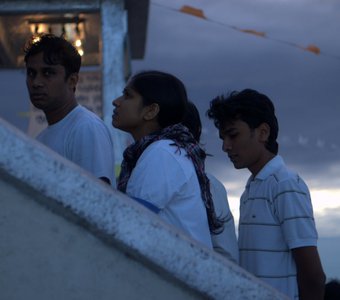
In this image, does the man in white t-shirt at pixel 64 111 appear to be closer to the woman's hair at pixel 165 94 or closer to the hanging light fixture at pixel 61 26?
the woman's hair at pixel 165 94

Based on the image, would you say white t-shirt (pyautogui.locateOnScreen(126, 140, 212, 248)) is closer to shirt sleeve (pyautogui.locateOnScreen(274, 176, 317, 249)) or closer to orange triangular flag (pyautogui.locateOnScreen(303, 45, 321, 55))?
shirt sleeve (pyautogui.locateOnScreen(274, 176, 317, 249))

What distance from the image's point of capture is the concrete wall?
1.53 metres

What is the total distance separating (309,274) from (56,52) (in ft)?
4.84

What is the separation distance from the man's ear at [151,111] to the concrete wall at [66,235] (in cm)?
123

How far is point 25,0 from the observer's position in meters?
8.82

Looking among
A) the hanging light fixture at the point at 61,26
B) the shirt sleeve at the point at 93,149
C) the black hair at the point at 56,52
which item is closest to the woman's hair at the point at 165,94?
the shirt sleeve at the point at 93,149

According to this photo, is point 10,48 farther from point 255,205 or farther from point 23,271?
point 23,271

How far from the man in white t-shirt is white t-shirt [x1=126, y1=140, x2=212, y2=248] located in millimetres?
454

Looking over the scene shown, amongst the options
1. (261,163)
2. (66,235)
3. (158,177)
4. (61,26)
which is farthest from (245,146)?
(61,26)

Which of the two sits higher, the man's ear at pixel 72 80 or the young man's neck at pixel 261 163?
the man's ear at pixel 72 80

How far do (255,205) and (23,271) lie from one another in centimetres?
161

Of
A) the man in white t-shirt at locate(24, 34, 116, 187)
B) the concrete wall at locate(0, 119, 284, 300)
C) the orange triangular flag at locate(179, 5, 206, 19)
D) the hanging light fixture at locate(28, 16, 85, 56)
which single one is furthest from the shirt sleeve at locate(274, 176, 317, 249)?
the orange triangular flag at locate(179, 5, 206, 19)

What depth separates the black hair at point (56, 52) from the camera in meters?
3.27

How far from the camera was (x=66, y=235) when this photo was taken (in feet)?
5.05
